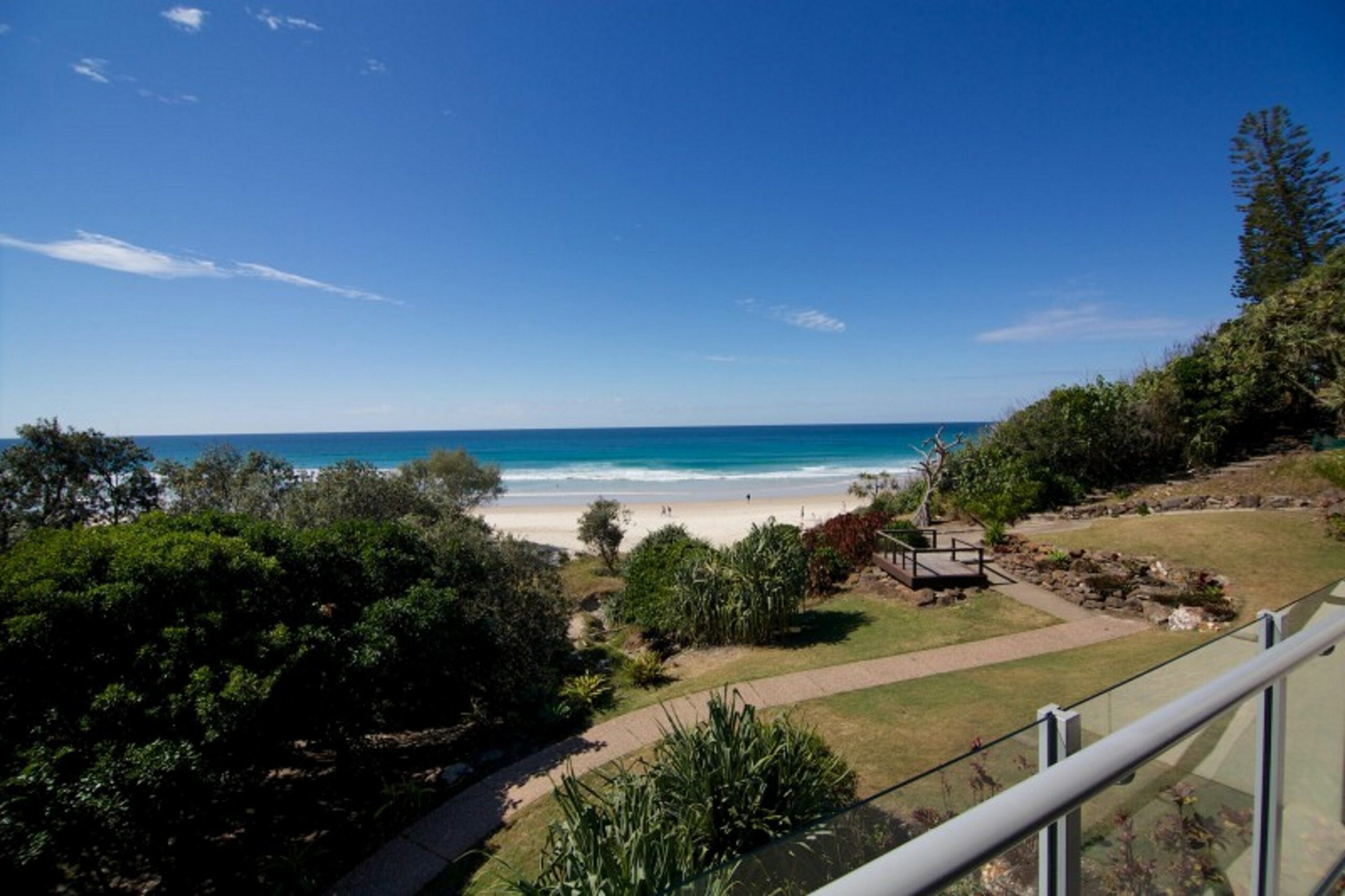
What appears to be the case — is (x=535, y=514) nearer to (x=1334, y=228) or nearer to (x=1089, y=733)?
(x=1089, y=733)

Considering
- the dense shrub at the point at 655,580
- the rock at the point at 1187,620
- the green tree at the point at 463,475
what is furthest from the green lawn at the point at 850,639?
the green tree at the point at 463,475

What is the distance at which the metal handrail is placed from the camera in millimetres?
728

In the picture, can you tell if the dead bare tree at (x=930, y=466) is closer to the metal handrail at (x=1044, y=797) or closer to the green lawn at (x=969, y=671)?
the green lawn at (x=969, y=671)

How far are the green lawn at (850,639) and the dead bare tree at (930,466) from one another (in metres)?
5.97

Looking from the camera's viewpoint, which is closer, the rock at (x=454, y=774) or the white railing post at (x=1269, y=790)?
the white railing post at (x=1269, y=790)

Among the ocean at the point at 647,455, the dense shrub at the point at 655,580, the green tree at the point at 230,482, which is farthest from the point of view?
the ocean at the point at 647,455

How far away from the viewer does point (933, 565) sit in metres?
12.2

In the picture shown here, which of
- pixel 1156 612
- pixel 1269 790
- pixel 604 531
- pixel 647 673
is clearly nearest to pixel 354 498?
pixel 604 531

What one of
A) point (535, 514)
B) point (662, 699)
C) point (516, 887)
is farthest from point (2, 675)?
point (535, 514)

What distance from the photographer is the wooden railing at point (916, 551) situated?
11.7 meters

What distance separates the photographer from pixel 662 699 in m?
8.34

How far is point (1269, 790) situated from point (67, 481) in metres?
17.8

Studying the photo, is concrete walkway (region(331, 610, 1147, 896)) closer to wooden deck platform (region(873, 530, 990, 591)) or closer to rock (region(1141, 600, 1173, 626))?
rock (region(1141, 600, 1173, 626))

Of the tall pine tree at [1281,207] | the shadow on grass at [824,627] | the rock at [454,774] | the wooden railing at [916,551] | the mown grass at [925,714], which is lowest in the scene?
the rock at [454,774]
